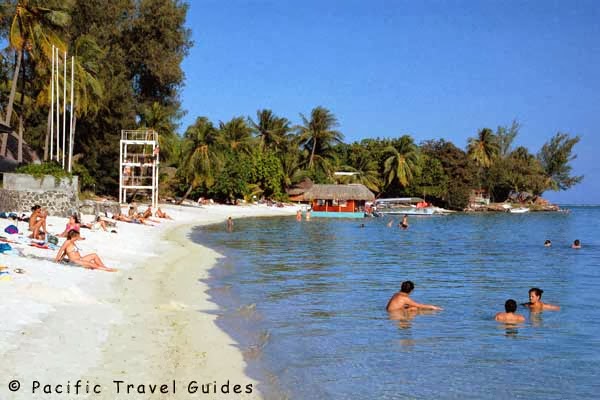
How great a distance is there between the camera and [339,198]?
60.8 metres

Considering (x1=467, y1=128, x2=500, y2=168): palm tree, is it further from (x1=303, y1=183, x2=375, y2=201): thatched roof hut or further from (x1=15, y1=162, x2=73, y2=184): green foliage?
(x1=15, y1=162, x2=73, y2=184): green foliage

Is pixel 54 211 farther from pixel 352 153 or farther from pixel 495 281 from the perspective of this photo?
pixel 352 153

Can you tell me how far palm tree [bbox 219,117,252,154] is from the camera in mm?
68625

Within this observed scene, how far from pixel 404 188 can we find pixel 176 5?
42.6 m

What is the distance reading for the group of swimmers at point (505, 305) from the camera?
41.4 feet

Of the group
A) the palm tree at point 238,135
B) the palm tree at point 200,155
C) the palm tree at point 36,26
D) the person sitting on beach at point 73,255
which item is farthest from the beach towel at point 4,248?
the palm tree at point 238,135

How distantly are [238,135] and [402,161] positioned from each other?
21120 mm

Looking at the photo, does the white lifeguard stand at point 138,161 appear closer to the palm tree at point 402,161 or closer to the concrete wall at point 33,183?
the concrete wall at point 33,183

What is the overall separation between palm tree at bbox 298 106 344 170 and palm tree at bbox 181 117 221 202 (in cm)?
2185

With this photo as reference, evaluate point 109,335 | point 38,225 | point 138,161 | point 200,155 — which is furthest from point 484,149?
point 109,335

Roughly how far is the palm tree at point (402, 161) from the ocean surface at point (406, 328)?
53315 millimetres

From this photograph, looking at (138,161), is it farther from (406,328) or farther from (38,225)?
(406,328)

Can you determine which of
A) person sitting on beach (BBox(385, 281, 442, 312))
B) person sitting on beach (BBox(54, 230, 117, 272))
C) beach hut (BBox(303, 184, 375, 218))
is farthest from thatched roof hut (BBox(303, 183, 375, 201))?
person sitting on beach (BBox(385, 281, 442, 312))

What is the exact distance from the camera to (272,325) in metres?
11.7
